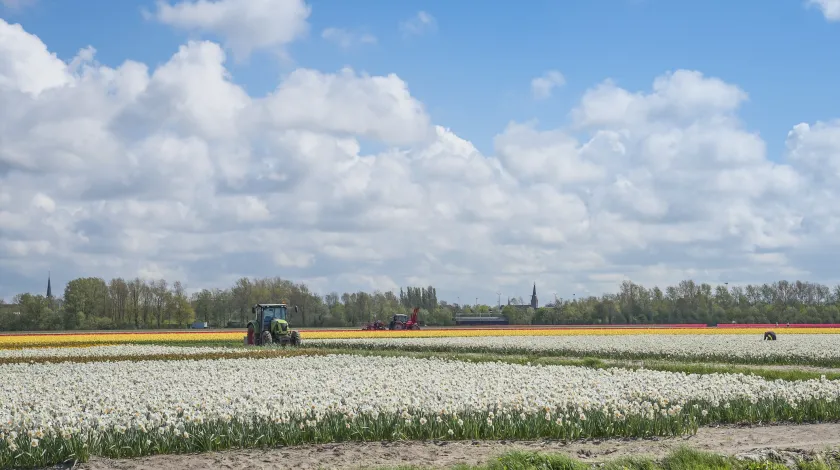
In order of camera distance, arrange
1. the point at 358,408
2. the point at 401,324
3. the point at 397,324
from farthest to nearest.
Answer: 1. the point at 401,324
2. the point at 397,324
3. the point at 358,408

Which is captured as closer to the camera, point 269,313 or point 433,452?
point 433,452

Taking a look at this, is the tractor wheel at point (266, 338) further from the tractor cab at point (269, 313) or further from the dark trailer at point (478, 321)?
the dark trailer at point (478, 321)

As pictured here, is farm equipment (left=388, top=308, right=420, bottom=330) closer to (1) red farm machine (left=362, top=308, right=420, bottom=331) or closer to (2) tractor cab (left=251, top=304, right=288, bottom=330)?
(1) red farm machine (left=362, top=308, right=420, bottom=331)

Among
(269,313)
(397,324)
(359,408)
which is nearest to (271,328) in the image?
(269,313)

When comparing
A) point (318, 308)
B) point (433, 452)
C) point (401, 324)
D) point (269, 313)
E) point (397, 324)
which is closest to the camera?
point (433, 452)

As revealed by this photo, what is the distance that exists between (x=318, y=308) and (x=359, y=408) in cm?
9812

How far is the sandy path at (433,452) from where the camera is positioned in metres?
10.9

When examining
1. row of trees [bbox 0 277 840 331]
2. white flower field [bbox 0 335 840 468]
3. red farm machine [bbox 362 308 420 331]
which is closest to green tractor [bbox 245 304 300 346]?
white flower field [bbox 0 335 840 468]

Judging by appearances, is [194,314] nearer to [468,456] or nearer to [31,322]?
[31,322]

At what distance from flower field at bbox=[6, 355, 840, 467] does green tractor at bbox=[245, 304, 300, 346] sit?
19.8 m

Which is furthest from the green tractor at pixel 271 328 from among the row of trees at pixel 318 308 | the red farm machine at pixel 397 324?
the row of trees at pixel 318 308

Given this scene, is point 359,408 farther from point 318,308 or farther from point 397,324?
point 318,308

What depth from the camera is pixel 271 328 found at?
41.0 m

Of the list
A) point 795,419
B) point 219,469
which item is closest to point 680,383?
point 795,419
